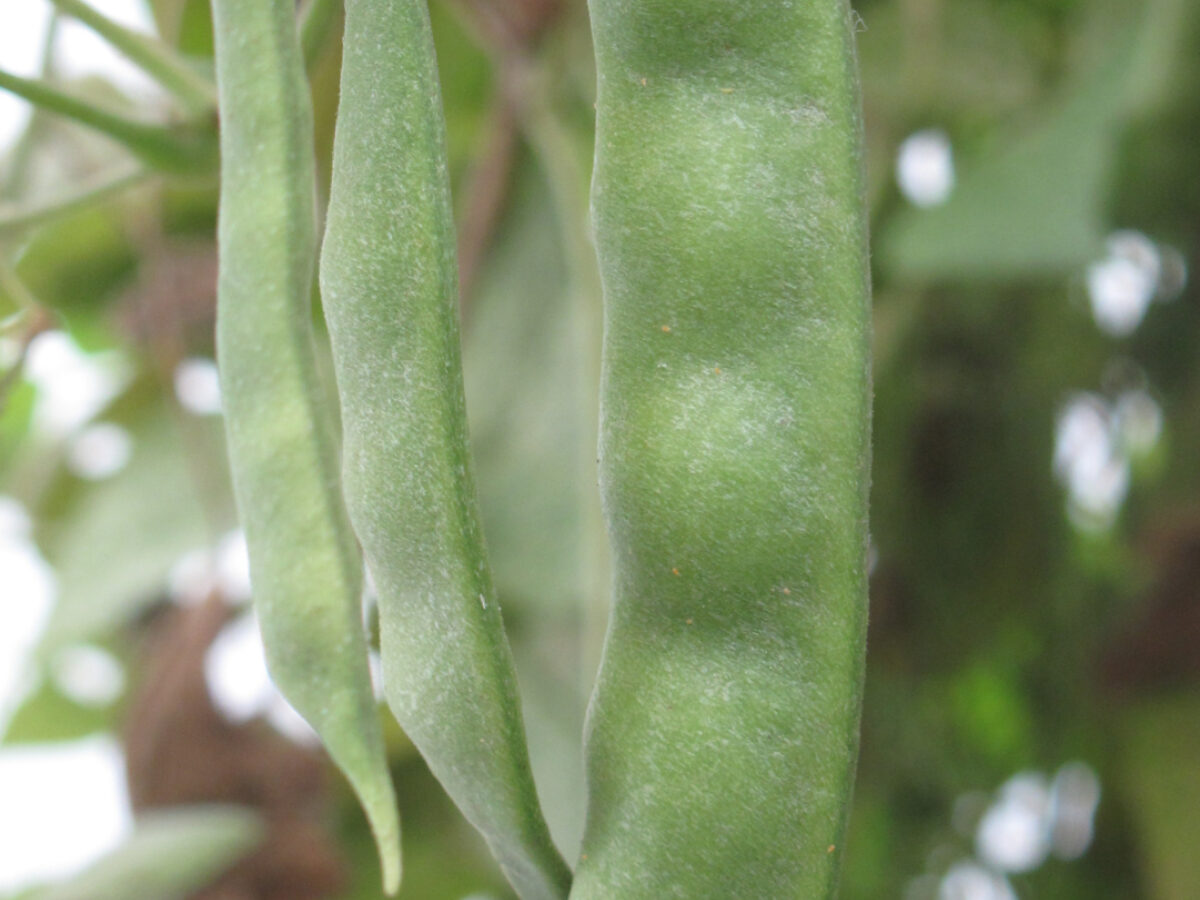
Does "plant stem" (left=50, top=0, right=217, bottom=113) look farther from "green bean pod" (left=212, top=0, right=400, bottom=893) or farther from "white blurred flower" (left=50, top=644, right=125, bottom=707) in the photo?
"white blurred flower" (left=50, top=644, right=125, bottom=707)

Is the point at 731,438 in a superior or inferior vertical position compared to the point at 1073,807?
superior

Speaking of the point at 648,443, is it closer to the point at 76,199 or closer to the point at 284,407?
the point at 284,407

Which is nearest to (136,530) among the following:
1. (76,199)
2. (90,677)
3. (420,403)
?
(90,677)

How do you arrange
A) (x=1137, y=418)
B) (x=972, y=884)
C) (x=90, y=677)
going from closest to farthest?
(x=1137, y=418)
(x=972, y=884)
(x=90, y=677)

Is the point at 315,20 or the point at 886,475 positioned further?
the point at 886,475

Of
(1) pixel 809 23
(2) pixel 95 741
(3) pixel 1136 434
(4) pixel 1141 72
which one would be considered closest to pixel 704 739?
(1) pixel 809 23

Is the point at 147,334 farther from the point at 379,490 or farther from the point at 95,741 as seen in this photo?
the point at 379,490

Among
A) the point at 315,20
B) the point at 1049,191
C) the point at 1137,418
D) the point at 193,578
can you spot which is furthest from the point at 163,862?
the point at 1137,418

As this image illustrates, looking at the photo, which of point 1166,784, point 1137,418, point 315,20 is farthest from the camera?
point 1137,418

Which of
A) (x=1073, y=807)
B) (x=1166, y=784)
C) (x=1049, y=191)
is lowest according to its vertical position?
(x=1073, y=807)

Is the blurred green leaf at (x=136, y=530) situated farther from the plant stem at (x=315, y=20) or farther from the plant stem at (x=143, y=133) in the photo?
the plant stem at (x=315, y=20)
